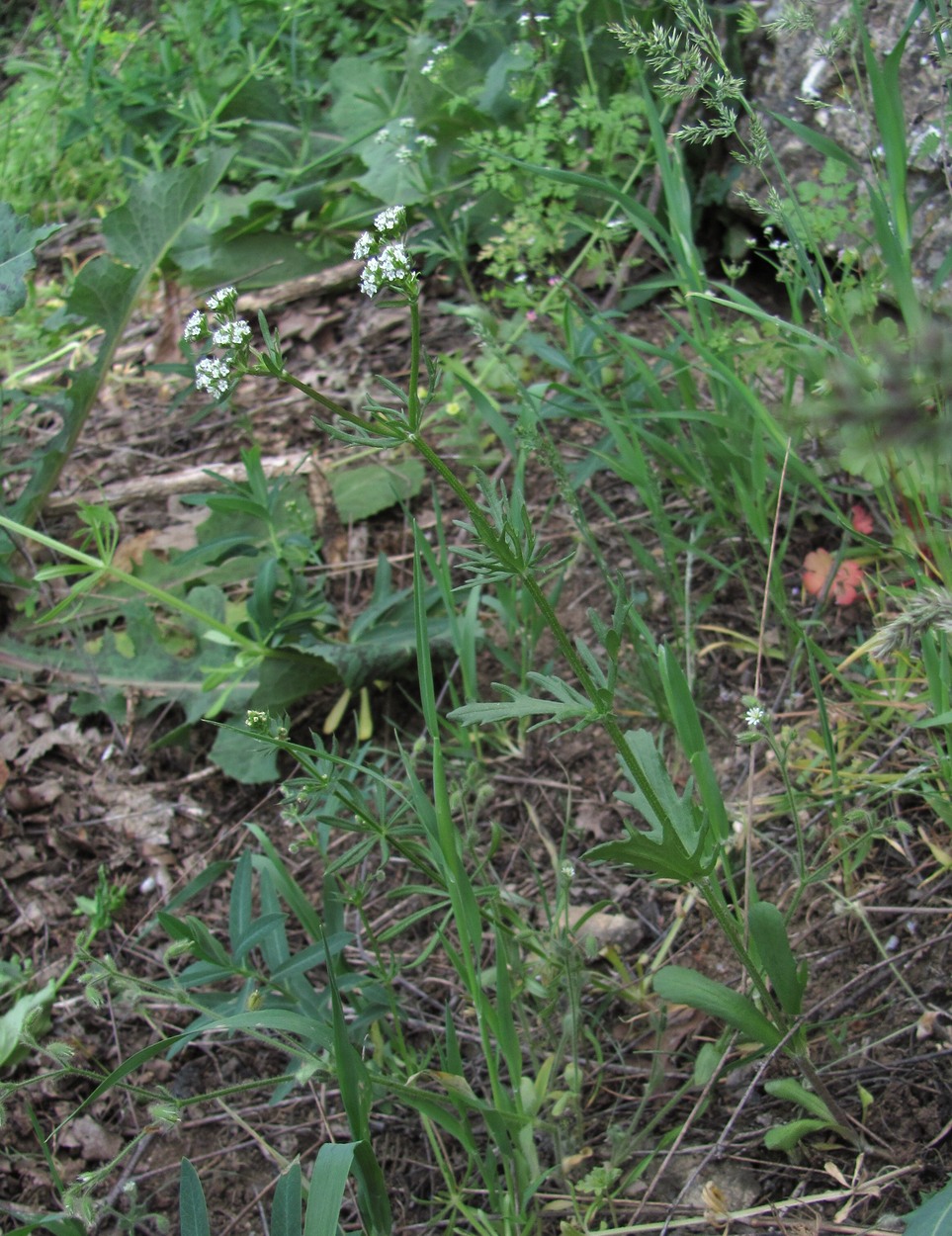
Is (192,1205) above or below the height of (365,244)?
below

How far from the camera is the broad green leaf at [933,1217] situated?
1.12m

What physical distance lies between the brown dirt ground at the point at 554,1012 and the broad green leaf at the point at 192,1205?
260 mm

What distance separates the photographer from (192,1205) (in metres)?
1.30

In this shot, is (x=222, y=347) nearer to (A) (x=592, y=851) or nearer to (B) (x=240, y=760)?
(A) (x=592, y=851)

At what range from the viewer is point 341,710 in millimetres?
2324

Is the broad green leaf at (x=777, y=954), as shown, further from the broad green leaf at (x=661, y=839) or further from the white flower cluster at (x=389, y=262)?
the white flower cluster at (x=389, y=262)

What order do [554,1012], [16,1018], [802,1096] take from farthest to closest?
[16,1018], [554,1012], [802,1096]

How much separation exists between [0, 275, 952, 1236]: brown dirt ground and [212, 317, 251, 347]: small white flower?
981 mm

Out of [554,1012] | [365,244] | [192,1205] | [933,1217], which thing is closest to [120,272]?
[365,244]

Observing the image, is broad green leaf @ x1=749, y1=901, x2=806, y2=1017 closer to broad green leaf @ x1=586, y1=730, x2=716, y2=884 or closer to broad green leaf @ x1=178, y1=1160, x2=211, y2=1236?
broad green leaf @ x1=586, y1=730, x2=716, y2=884

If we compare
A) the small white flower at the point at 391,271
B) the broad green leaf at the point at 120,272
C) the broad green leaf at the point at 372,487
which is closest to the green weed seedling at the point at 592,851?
the small white flower at the point at 391,271

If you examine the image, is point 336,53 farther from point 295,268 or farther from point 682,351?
point 682,351

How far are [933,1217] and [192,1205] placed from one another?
2.85 ft

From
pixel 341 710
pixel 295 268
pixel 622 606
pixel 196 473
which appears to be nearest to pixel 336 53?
pixel 295 268
